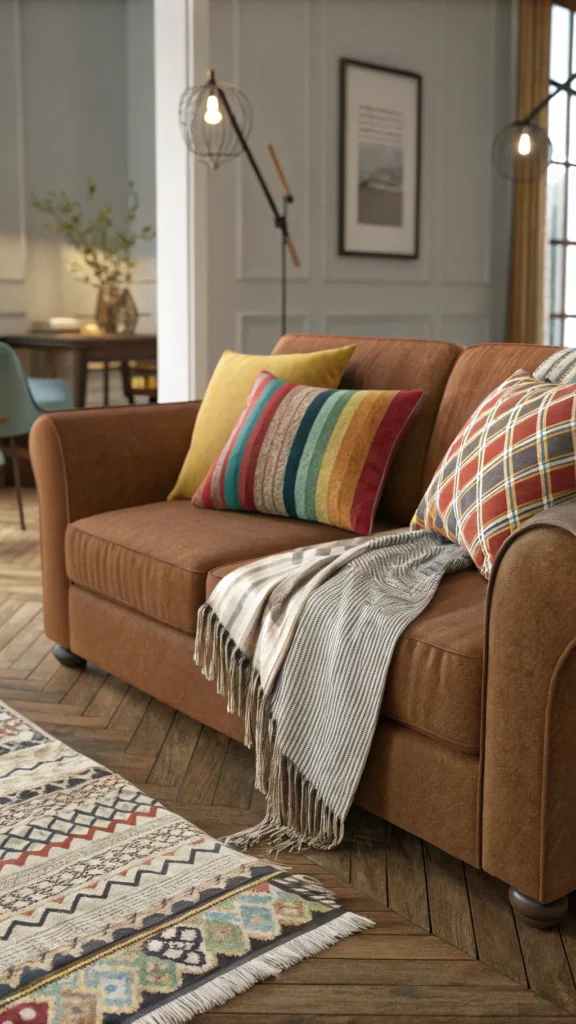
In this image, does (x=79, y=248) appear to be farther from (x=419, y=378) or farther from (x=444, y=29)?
(x=419, y=378)

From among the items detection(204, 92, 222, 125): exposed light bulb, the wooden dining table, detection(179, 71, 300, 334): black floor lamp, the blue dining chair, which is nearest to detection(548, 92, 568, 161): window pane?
detection(179, 71, 300, 334): black floor lamp

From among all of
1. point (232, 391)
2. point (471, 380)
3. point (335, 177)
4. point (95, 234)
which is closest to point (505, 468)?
point (471, 380)

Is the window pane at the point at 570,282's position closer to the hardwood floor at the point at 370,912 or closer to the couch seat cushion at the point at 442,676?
the hardwood floor at the point at 370,912

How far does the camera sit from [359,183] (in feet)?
16.6

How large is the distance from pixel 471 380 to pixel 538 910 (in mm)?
1205

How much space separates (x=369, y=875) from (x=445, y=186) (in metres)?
4.47

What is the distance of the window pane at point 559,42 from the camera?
5805 millimetres

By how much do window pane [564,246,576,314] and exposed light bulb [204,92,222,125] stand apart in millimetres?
3190

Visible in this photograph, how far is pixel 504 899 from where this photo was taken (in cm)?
166

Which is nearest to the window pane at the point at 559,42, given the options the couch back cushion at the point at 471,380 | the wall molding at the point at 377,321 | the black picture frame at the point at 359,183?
the black picture frame at the point at 359,183

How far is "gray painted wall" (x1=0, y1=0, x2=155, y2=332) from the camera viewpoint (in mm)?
5777

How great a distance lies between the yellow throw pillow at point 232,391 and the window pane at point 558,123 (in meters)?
3.96

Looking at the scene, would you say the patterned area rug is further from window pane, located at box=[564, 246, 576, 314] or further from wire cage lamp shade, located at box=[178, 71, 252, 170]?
window pane, located at box=[564, 246, 576, 314]

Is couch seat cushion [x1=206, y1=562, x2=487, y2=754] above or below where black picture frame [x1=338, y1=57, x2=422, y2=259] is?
below
